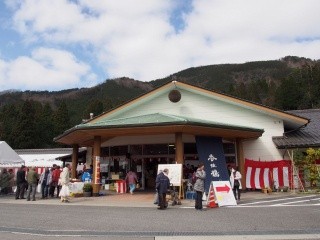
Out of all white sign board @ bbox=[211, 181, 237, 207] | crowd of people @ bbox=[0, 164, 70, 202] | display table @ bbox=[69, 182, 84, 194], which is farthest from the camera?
display table @ bbox=[69, 182, 84, 194]

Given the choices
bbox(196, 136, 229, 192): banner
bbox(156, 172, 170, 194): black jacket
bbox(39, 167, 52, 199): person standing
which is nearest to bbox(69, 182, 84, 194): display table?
bbox(39, 167, 52, 199): person standing

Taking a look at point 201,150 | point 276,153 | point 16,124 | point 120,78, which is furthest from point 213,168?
point 120,78

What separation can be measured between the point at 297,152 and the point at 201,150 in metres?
5.40

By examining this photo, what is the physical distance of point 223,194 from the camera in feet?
44.9

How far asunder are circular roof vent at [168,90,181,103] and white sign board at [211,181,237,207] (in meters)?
9.07

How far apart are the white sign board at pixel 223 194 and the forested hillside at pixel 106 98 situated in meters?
11.2

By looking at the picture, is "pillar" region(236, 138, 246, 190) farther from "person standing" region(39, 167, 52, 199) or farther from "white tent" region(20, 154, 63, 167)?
"white tent" region(20, 154, 63, 167)

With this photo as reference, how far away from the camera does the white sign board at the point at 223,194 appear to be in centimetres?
1350

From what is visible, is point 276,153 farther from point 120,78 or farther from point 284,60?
point 284,60

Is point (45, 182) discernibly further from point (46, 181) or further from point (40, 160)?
point (40, 160)

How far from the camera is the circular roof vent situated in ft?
72.5

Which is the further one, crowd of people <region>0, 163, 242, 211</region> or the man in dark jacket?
crowd of people <region>0, 163, 242, 211</region>

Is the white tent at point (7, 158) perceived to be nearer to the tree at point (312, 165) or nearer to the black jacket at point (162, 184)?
the black jacket at point (162, 184)

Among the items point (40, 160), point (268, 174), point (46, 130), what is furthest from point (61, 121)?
point (268, 174)
